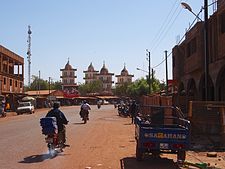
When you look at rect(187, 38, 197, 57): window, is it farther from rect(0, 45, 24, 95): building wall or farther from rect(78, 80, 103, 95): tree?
rect(78, 80, 103, 95): tree

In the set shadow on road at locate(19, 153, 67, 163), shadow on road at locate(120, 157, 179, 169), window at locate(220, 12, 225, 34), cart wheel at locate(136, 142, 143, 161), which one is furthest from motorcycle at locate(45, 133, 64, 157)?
window at locate(220, 12, 225, 34)

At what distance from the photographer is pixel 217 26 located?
92.9 feet

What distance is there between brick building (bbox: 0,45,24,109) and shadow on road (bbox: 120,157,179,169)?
53.4 m

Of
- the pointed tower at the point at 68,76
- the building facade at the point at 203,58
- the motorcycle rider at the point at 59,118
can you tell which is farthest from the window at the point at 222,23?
the pointed tower at the point at 68,76

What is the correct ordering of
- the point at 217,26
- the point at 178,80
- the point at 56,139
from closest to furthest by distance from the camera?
the point at 56,139
the point at 217,26
the point at 178,80

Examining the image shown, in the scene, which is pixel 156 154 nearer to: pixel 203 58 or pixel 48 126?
pixel 48 126

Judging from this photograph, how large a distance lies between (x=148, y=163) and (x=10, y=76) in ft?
212

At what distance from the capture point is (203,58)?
1252 inches

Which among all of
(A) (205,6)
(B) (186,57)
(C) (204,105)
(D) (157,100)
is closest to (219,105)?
(C) (204,105)

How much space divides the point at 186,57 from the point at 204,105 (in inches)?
880

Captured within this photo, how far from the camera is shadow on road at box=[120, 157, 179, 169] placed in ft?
40.7

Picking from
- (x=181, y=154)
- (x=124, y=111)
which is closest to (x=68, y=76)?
(x=124, y=111)

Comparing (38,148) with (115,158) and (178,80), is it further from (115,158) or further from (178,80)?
(178,80)

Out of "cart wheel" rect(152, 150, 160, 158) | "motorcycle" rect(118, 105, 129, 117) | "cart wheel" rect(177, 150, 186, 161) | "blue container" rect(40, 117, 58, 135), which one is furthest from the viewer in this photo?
"motorcycle" rect(118, 105, 129, 117)
